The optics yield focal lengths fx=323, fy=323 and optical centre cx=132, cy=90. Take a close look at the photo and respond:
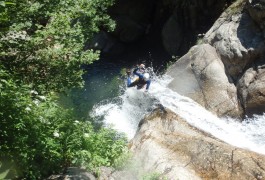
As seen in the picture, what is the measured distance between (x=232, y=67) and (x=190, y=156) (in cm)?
684

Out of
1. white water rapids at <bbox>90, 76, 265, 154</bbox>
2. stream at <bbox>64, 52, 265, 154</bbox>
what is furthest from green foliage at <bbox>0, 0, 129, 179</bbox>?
Answer: white water rapids at <bbox>90, 76, 265, 154</bbox>

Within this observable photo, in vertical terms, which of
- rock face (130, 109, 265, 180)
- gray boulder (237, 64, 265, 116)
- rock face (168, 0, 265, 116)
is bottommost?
rock face (130, 109, 265, 180)

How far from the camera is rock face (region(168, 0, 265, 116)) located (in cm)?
1367

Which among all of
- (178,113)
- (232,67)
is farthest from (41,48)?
(232,67)

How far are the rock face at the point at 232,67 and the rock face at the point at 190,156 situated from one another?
421 centimetres

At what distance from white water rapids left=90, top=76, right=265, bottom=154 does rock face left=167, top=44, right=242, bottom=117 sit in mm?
444

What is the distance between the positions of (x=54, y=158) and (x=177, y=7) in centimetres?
Answer: 1821

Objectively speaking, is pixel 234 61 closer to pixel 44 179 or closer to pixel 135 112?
pixel 135 112

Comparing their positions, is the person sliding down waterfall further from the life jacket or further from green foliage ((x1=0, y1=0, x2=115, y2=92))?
green foliage ((x1=0, y1=0, x2=115, y2=92))

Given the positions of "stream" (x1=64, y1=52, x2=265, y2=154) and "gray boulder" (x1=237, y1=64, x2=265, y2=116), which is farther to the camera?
"gray boulder" (x1=237, y1=64, x2=265, y2=116)

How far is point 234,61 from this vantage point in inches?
573

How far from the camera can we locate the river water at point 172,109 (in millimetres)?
12086

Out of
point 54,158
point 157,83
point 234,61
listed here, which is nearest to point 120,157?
point 54,158

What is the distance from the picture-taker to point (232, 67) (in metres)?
14.6
